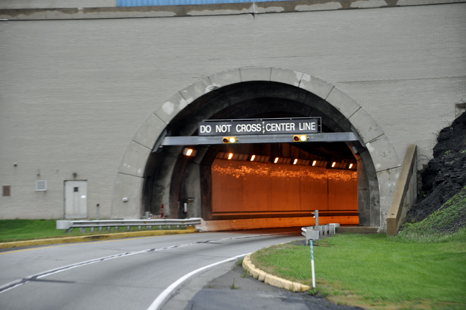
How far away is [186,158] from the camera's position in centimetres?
3120

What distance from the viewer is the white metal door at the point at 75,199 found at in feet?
87.9

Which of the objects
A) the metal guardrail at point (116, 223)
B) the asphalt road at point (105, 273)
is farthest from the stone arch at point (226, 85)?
the asphalt road at point (105, 273)

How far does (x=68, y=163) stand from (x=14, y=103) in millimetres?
4162

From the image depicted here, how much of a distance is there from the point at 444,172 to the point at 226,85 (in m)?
10.8

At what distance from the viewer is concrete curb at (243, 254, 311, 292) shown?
10.1 meters

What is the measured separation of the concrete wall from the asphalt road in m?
8.33

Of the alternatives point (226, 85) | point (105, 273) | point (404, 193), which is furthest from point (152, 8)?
point (105, 273)

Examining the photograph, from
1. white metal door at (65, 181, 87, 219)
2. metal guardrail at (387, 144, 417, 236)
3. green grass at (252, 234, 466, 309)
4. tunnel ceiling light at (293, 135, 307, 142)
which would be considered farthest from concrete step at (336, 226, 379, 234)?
white metal door at (65, 181, 87, 219)

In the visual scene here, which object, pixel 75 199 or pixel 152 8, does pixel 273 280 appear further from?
pixel 152 8

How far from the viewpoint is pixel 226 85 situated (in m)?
26.5

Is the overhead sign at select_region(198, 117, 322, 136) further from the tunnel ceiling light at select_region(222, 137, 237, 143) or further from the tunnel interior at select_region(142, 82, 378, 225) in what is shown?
the tunnel interior at select_region(142, 82, 378, 225)

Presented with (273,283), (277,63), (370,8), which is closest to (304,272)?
(273,283)

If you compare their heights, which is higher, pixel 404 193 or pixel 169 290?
pixel 404 193

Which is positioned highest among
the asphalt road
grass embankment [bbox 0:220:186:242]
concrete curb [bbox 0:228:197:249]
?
grass embankment [bbox 0:220:186:242]
